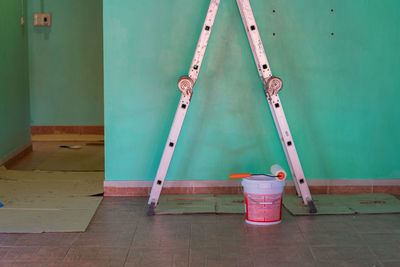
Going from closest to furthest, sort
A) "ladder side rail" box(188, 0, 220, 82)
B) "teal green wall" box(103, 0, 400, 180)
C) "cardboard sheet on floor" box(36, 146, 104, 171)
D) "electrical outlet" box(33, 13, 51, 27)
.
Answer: "ladder side rail" box(188, 0, 220, 82)
"teal green wall" box(103, 0, 400, 180)
"cardboard sheet on floor" box(36, 146, 104, 171)
"electrical outlet" box(33, 13, 51, 27)

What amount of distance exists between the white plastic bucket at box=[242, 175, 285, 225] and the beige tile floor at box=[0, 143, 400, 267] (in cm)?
7

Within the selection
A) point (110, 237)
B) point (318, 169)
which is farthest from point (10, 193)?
point (318, 169)

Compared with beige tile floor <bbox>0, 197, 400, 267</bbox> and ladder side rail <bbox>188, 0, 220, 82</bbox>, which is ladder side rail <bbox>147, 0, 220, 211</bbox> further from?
beige tile floor <bbox>0, 197, 400, 267</bbox>

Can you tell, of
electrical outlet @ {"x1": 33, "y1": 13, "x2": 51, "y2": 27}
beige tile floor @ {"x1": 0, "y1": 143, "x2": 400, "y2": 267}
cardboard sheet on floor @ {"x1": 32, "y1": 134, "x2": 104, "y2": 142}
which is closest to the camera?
beige tile floor @ {"x1": 0, "y1": 143, "x2": 400, "y2": 267}

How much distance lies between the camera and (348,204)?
3.54 meters

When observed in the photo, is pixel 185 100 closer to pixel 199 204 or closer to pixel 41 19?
pixel 199 204

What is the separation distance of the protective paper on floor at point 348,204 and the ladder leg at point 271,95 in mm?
105

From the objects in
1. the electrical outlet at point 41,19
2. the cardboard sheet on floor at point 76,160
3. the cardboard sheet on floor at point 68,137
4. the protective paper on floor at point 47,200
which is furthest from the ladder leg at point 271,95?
the electrical outlet at point 41,19

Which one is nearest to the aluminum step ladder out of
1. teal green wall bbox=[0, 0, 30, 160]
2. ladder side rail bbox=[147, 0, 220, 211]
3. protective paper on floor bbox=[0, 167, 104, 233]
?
ladder side rail bbox=[147, 0, 220, 211]

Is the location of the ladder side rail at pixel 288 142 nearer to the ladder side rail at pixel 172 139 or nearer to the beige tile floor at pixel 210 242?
→ the beige tile floor at pixel 210 242

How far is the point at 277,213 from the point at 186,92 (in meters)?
1.00

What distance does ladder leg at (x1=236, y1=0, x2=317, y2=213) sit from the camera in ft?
11.0

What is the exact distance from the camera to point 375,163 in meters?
3.86

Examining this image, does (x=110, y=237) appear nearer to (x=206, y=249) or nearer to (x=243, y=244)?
(x=206, y=249)
